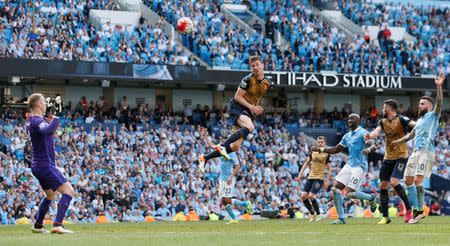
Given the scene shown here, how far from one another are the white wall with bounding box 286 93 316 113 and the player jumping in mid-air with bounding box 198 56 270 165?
1203 inches

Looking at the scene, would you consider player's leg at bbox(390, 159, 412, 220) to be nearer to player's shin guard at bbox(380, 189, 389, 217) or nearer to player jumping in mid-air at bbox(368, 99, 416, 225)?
player jumping in mid-air at bbox(368, 99, 416, 225)

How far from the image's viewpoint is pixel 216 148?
70.7 ft

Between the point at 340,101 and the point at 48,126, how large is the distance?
3948 cm

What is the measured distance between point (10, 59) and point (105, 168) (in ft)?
22.7

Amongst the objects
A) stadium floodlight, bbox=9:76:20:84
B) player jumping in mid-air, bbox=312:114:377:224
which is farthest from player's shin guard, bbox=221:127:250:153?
stadium floodlight, bbox=9:76:20:84

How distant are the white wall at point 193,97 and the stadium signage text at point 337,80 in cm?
432

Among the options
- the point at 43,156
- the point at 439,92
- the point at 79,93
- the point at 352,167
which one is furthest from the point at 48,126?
the point at 79,93

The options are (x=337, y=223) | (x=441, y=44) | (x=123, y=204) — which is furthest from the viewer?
(x=441, y=44)

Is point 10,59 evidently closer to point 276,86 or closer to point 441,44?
point 276,86

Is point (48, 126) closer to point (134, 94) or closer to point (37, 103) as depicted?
point (37, 103)

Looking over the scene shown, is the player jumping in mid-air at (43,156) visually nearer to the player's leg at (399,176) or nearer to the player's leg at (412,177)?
the player's leg at (412,177)

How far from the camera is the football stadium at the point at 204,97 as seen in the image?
37.0m

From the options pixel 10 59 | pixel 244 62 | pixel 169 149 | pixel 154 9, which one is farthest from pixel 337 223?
pixel 154 9

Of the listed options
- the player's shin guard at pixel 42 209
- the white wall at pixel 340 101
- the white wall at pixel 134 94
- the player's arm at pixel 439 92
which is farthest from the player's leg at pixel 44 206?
the white wall at pixel 340 101
